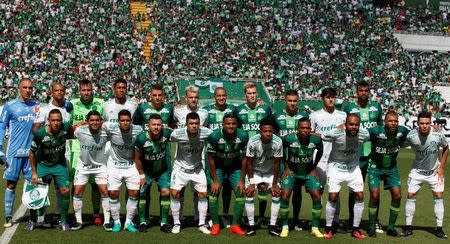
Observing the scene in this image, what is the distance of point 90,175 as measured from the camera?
1141 cm

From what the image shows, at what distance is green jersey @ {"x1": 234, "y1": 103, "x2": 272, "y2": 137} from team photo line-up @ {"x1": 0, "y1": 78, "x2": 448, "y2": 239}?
0.20 m

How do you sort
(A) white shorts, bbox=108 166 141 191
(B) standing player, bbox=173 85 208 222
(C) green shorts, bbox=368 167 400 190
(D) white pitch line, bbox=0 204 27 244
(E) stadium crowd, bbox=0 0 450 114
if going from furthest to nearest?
1. (E) stadium crowd, bbox=0 0 450 114
2. (B) standing player, bbox=173 85 208 222
3. (C) green shorts, bbox=368 167 400 190
4. (A) white shorts, bbox=108 166 141 191
5. (D) white pitch line, bbox=0 204 27 244

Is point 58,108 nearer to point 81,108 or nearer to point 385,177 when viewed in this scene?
point 81,108

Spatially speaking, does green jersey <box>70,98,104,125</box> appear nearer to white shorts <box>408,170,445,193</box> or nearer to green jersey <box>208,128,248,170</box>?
green jersey <box>208,128,248,170</box>

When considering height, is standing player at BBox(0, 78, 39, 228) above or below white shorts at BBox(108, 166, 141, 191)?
above

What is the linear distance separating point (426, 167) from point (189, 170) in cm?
386

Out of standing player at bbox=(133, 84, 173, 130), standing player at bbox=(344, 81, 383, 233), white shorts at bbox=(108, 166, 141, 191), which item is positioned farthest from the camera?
standing player at bbox=(344, 81, 383, 233)

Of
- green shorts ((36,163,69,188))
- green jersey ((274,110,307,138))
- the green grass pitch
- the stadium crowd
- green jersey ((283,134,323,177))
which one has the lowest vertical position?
the green grass pitch

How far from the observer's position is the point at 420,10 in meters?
53.8

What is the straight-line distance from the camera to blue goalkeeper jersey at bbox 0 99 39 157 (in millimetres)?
11609

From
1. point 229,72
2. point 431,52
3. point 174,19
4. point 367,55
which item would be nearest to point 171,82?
point 229,72

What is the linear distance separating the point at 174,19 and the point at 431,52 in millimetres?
18600

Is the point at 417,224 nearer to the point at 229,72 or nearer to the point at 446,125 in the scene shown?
the point at 446,125

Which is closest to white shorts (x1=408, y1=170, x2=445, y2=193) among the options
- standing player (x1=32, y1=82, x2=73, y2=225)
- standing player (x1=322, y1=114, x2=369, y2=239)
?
standing player (x1=322, y1=114, x2=369, y2=239)
